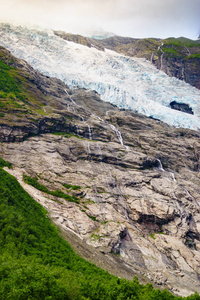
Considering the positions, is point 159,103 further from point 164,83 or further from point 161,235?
point 161,235

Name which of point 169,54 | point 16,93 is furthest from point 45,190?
point 169,54

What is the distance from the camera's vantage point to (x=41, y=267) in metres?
16.0

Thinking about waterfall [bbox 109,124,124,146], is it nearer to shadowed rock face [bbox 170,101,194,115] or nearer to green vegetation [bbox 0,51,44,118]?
green vegetation [bbox 0,51,44,118]

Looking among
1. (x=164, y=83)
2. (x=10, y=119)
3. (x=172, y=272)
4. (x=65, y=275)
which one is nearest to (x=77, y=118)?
(x=10, y=119)

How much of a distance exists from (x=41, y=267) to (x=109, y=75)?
4152 inches

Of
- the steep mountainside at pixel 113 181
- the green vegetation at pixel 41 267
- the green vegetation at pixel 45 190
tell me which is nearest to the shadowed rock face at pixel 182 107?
the steep mountainside at pixel 113 181

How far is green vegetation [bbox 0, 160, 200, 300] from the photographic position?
1362cm

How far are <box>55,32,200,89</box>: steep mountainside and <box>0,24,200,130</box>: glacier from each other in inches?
941

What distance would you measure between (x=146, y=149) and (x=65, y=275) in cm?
4621

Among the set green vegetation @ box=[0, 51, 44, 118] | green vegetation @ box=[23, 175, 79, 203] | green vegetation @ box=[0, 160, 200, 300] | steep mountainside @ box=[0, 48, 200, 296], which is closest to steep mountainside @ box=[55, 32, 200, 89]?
steep mountainside @ box=[0, 48, 200, 296]

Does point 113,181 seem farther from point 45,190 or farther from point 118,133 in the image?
point 118,133

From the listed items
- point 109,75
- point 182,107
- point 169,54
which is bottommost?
point 182,107

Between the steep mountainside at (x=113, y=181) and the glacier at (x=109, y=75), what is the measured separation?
1090 inches

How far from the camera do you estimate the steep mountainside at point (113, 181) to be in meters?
28.5
